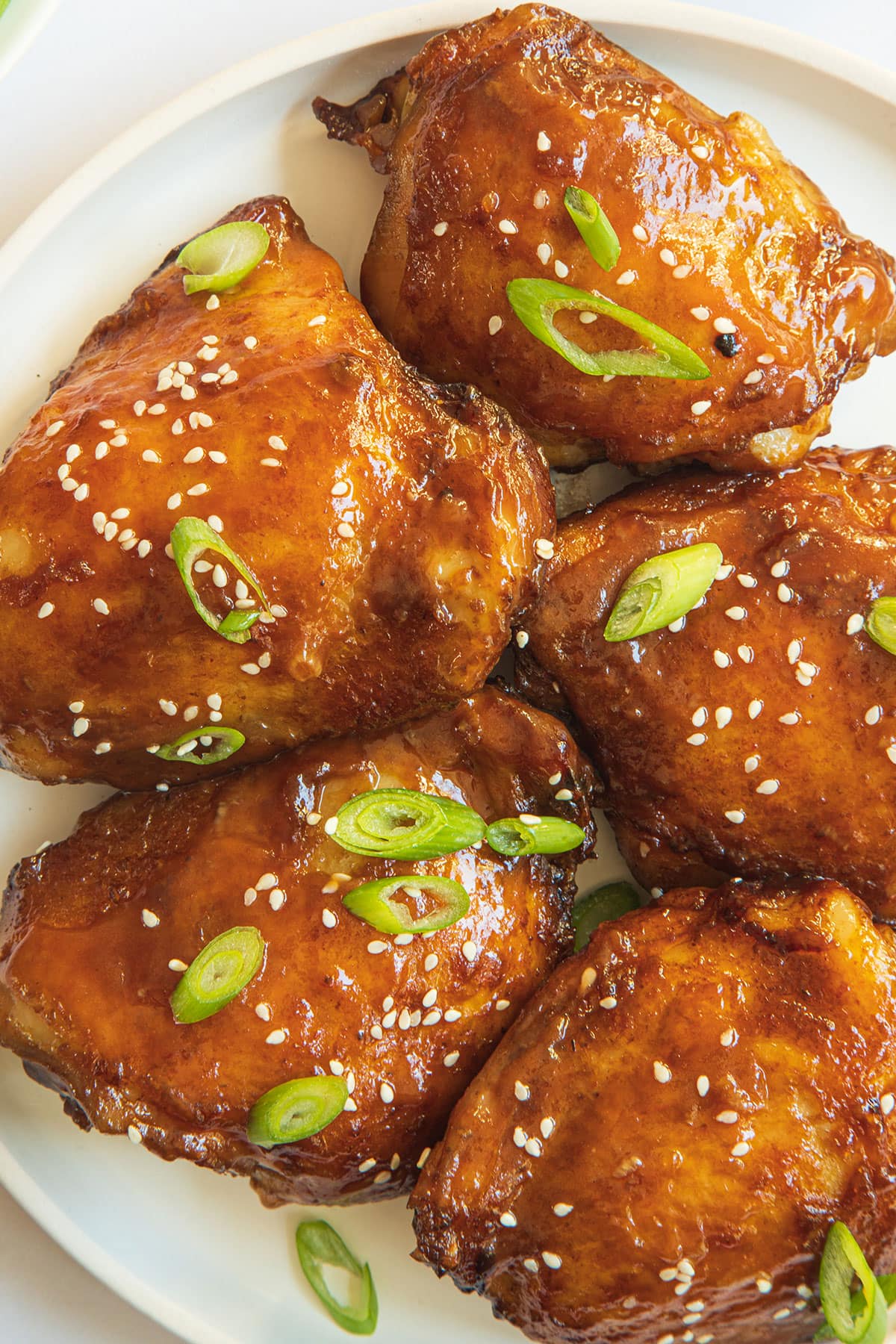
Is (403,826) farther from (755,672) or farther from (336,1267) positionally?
(336,1267)

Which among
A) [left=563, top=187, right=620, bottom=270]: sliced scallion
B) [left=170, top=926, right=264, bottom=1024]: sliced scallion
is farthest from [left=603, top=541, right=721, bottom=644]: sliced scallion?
[left=170, top=926, right=264, bottom=1024]: sliced scallion

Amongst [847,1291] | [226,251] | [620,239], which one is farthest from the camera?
[226,251]

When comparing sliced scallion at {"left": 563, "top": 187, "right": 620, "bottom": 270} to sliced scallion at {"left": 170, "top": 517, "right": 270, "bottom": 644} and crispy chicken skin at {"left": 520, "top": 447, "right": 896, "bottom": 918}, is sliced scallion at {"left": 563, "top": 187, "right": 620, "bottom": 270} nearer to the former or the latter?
crispy chicken skin at {"left": 520, "top": 447, "right": 896, "bottom": 918}

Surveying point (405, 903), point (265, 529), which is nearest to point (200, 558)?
point (265, 529)

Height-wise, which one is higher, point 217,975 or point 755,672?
point 755,672

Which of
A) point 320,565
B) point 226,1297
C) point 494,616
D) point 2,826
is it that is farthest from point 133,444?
point 226,1297

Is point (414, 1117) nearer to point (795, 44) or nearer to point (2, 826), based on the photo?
point (2, 826)
